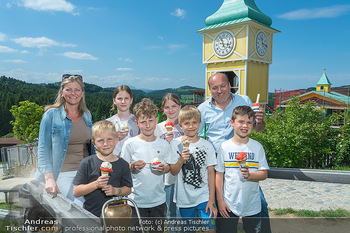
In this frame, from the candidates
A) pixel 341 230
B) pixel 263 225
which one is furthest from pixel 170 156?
pixel 341 230

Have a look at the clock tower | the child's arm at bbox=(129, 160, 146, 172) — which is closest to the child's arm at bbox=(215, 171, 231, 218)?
the child's arm at bbox=(129, 160, 146, 172)

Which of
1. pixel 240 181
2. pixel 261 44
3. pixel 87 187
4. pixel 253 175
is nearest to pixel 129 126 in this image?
pixel 87 187

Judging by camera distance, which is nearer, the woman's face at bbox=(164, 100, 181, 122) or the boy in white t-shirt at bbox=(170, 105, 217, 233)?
the boy in white t-shirt at bbox=(170, 105, 217, 233)

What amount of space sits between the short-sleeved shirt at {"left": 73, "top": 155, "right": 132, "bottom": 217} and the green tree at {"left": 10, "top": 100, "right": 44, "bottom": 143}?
46.1 meters

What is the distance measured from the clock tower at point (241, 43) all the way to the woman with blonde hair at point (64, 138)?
643 inches

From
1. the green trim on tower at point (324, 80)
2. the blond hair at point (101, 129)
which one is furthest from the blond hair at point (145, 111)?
the green trim on tower at point (324, 80)

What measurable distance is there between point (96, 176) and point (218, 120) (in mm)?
2063

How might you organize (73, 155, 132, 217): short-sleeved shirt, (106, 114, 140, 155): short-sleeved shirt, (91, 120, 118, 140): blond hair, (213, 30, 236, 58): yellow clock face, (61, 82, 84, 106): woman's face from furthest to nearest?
(213, 30, 236, 58): yellow clock face < (106, 114, 140, 155): short-sleeved shirt < (61, 82, 84, 106): woman's face < (91, 120, 118, 140): blond hair < (73, 155, 132, 217): short-sleeved shirt

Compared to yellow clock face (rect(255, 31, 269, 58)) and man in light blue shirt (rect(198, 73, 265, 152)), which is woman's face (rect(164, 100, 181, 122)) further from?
yellow clock face (rect(255, 31, 269, 58))

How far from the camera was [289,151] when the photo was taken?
366 inches

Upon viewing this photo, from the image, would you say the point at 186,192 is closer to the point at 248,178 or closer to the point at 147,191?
the point at 147,191

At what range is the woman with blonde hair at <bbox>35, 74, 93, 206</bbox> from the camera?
10.9ft

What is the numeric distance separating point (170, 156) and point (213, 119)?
1.07 meters

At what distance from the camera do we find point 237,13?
18.6 m
